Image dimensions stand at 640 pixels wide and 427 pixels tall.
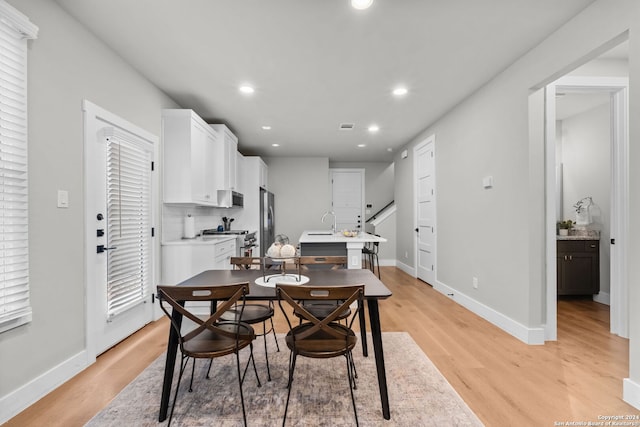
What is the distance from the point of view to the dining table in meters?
1.72

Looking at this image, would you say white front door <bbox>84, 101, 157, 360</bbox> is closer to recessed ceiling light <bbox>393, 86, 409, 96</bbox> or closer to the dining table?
the dining table

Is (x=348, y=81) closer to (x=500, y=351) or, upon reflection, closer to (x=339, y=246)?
(x=339, y=246)

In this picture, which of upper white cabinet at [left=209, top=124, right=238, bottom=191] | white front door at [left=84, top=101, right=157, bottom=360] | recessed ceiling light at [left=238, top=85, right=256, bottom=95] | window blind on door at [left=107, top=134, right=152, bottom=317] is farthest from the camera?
upper white cabinet at [left=209, top=124, right=238, bottom=191]

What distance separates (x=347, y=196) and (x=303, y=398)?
651 cm

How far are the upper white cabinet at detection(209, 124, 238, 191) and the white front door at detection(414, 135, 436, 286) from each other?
3.28m

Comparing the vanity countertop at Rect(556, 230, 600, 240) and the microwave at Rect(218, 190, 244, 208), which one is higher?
the microwave at Rect(218, 190, 244, 208)

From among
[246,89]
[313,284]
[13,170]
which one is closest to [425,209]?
[246,89]

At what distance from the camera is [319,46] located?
2.57 meters

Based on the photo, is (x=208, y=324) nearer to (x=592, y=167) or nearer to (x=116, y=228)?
(x=116, y=228)

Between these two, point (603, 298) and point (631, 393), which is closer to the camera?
point (631, 393)

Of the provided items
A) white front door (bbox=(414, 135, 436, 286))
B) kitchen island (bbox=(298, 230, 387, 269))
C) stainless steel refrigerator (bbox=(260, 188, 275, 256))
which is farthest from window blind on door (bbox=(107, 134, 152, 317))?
white front door (bbox=(414, 135, 436, 286))

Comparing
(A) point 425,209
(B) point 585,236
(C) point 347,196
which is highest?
(C) point 347,196

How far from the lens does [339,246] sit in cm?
408

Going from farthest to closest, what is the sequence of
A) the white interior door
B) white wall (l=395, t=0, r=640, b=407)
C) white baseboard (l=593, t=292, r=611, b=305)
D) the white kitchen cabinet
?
the white interior door
white baseboard (l=593, t=292, r=611, b=305)
the white kitchen cabinet
white wall (l=395, t=0, r=640, b=407)
